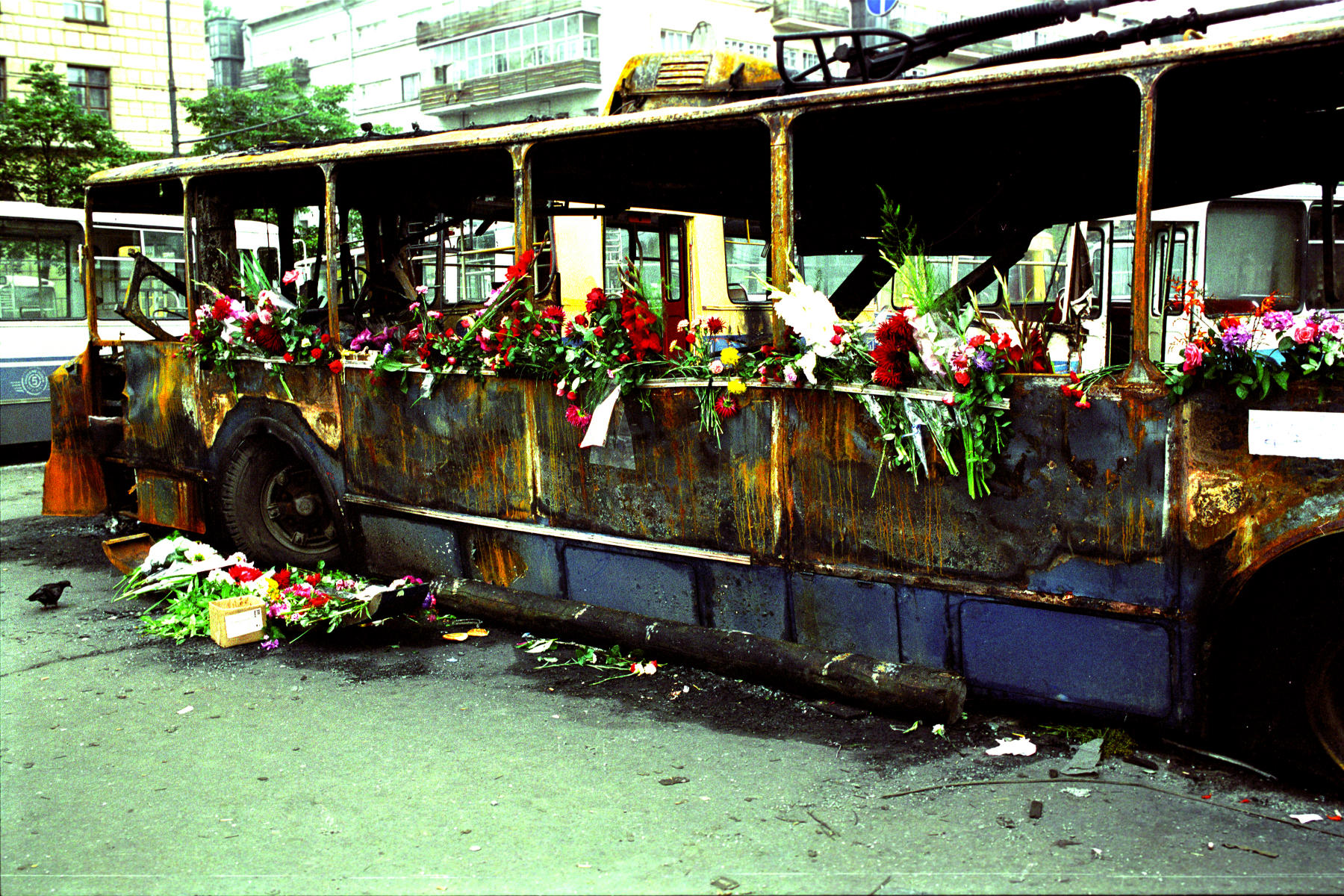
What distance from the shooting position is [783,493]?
4.36 m

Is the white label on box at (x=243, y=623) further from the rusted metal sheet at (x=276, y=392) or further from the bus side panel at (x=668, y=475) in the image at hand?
the bus side panel at (x=668, y=475)

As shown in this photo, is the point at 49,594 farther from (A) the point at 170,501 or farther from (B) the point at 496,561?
(B) the point at 496,561

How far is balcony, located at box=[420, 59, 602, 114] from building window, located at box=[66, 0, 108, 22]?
11.8 meters

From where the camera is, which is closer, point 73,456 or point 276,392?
point 276,392

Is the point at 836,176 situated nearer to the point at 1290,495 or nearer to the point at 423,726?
the point at 1290,495

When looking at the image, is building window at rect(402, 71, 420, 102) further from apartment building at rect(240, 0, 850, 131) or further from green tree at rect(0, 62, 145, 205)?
green tree at rect(0, 62, 145, 205)

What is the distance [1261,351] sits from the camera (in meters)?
3.28

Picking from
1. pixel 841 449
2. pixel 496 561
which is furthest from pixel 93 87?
pixel 841 449

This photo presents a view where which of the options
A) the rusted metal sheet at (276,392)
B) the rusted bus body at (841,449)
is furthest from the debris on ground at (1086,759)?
the rusted metal sheet at (276,392)

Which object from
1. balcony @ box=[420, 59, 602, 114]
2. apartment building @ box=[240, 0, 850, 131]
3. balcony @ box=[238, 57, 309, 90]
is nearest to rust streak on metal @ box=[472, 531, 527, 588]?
apartment building @ box=[240, 0, 850, 131]

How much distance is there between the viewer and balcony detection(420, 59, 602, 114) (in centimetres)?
3538

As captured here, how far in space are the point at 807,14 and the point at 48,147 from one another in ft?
82.0

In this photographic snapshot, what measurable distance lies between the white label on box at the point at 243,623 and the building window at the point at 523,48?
108 feet

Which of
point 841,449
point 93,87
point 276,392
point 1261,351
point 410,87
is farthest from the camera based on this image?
point 410,87
